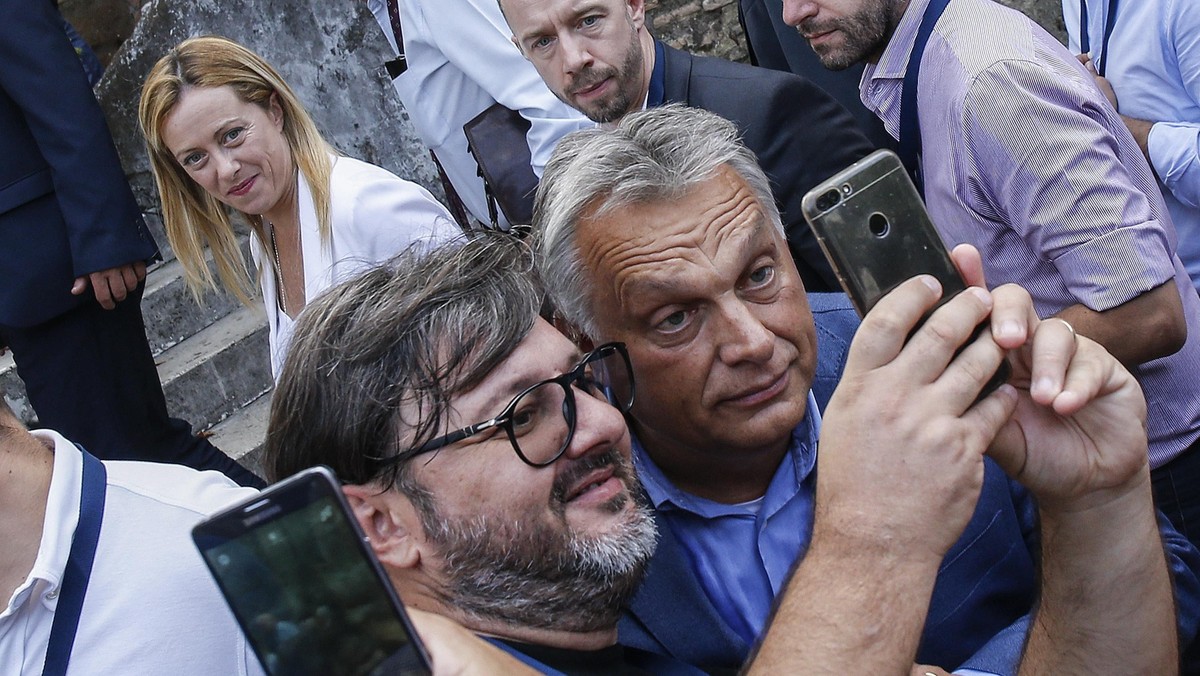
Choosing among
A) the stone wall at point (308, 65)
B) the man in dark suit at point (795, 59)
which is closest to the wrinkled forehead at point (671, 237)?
the man in dark suit at point (795, 59)

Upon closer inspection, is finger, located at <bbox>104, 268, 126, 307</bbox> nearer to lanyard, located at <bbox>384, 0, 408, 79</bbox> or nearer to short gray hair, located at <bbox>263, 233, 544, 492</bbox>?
lanyard, located at <bbox>384, 0, 408, 79</bbox>

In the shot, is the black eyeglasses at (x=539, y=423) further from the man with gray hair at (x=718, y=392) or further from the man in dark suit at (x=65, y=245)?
the man in dark suit at (x=65, y=245)

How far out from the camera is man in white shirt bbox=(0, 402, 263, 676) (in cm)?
169

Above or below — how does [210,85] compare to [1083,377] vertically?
above

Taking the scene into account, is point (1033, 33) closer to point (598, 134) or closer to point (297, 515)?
point (598, 134)

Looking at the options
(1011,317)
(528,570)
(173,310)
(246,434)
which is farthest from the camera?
(173,310)

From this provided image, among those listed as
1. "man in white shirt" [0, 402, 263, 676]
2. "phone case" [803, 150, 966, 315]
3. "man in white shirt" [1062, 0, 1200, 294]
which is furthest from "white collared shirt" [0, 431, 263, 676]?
"man in white shirt" [1062, 0, 1200, 294]

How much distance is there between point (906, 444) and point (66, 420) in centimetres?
342

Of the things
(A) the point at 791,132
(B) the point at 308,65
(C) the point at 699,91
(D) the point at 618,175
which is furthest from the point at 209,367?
(D) the point at 618,175

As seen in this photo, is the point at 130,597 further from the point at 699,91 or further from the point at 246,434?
the point at 246,434

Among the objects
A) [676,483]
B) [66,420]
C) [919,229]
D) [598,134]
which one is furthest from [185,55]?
[919,229]

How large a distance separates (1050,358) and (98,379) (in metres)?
3.38

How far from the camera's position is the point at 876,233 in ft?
4.13

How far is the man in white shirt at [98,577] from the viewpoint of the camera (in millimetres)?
1687
